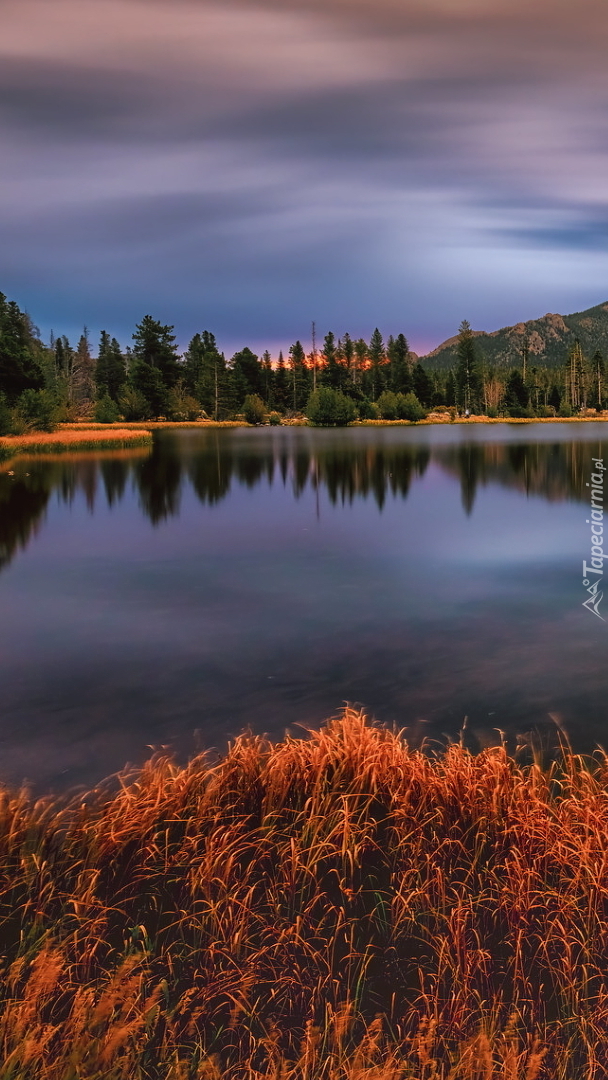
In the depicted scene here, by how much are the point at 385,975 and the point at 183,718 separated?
17.0 feet

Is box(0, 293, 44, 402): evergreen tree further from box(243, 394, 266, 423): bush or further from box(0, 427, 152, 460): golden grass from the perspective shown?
box(243, 394, 266, 423): bush

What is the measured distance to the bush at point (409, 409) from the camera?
396 feet

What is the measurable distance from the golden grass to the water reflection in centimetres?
272

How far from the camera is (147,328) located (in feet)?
397

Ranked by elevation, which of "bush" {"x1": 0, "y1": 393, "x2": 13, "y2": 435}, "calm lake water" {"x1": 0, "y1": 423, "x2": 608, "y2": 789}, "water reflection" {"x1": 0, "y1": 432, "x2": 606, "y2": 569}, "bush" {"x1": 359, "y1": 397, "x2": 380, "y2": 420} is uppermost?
"bush" {"x1": 359, "y1": 397, "x2": 380, "y2": 420}

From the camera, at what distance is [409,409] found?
397 ft

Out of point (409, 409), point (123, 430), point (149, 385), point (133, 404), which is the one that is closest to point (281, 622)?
point (123, 430)

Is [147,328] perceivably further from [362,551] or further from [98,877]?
[98,877]

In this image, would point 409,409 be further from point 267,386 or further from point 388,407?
point 267,386

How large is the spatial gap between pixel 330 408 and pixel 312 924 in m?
110

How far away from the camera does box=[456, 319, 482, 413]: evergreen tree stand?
141 meters

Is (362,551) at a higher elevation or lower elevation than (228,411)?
lower

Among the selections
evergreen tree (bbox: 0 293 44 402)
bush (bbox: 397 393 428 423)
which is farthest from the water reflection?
bush (bbox: 397 393 428 423)

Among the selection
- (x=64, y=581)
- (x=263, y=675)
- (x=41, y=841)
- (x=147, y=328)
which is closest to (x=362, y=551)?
(x=64, y=581)
